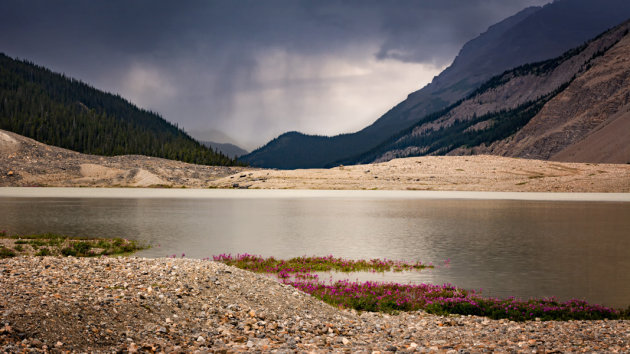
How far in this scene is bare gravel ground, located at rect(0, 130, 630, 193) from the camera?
289 feet

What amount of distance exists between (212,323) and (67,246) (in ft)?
49.6

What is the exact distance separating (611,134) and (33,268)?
186452mm

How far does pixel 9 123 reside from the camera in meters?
183

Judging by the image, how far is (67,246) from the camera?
74.1 feet

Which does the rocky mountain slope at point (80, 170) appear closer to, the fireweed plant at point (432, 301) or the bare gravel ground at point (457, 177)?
the bare gravel ground at point (457, 177)

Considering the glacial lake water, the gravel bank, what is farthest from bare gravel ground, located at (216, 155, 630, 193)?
the gravel bank

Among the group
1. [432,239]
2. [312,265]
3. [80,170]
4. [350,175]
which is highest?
[350,175]

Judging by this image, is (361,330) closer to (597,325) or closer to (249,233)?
(597,325)

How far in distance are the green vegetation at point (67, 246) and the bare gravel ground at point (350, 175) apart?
69.8 m

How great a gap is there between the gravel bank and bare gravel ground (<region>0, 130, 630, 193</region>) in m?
80.0

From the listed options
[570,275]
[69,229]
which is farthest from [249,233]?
[570,275]

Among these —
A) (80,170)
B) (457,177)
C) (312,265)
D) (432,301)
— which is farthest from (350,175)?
(432,301)

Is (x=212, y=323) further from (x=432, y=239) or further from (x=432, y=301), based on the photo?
(x=432, y=239)

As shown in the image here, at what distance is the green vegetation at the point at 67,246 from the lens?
2112cm
